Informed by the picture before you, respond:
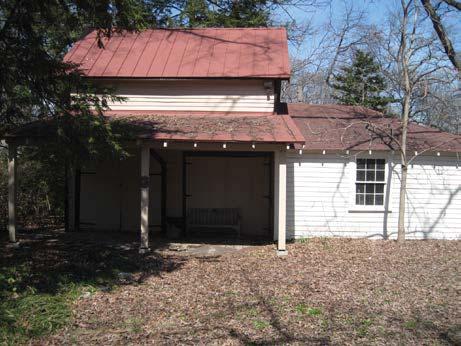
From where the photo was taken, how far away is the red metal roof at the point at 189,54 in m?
13.9

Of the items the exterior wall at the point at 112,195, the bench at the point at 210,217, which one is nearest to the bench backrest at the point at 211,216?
the bench at the point at 210,217

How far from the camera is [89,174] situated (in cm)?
1520

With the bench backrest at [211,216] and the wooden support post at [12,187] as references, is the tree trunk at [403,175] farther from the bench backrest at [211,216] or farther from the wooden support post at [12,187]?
the wooden support post at [12,187]

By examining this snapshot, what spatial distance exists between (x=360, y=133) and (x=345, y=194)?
1.95 metres

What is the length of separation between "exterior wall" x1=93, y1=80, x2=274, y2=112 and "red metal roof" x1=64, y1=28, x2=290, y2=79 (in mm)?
291

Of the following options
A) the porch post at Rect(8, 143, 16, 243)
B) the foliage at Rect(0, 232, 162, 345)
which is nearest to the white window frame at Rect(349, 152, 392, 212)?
the foliage at Rect(0, 232, 162, 345)

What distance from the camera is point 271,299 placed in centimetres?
751

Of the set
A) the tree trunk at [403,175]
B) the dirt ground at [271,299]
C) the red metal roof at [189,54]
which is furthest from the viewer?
the red metal roof at [189,54]

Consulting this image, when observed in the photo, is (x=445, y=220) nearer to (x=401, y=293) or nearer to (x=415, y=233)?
(x=415, y=233)

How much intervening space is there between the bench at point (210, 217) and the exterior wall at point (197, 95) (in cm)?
295

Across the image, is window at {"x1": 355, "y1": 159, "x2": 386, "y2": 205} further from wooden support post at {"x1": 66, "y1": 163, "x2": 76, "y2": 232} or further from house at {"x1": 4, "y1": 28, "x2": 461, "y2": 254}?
wooden support post at {"x1": 66, "y1": 163, "x2": 76, "y2": 232}

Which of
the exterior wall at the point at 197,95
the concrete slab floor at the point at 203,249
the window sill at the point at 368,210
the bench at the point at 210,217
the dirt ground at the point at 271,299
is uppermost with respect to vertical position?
the exterior wall at the point at 197,95

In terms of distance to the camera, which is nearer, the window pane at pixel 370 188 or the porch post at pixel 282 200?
the porch post at pixel 282 200

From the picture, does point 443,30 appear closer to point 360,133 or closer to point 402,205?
point 360,133
